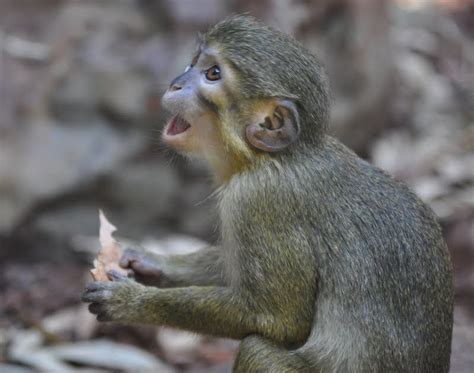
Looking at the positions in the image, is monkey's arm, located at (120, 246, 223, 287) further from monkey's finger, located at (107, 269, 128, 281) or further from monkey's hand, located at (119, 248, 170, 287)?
monkey's finger, located at (107, 269, 128, 281)

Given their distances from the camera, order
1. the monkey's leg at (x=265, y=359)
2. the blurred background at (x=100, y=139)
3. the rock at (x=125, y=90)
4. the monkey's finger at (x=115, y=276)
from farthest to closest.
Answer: the rock at (x=125, y=90) → the blurred background at (x=100, y=139) → the monkey's finger at (x=115, y=276) → the monkey's leg at (x=265, y=359)

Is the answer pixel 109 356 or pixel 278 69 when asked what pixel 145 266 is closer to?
pixel 278 69

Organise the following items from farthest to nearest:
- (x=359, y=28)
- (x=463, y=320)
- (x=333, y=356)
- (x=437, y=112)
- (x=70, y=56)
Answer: (x=437, y=112), (x=359, y=28), (x=70, y=56), (x=463, y=320), (x=333, y=356)

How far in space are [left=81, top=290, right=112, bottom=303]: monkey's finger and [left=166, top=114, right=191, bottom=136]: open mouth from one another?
0.99 meters

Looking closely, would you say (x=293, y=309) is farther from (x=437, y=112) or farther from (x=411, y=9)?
(x=411, y=9)

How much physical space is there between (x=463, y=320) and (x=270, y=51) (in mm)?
4518

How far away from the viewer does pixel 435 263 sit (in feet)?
18.7

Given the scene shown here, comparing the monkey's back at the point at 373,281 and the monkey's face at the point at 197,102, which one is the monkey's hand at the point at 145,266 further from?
the monkey's back at the point at 373,281

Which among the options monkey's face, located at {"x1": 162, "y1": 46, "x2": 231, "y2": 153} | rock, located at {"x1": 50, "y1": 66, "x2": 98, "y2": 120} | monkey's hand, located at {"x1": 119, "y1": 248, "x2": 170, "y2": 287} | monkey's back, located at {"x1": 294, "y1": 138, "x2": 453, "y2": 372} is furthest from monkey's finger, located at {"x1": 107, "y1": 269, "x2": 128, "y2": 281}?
rock, located at {"x1": 50, "y1": 66, "x2": 98, "y2": 120}

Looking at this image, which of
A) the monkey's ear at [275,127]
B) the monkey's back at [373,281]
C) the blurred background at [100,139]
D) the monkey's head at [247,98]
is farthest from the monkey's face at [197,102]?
the blurred background at [100,139]

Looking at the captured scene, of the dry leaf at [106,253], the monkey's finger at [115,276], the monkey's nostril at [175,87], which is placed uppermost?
the monkey's nostril at [175,87]

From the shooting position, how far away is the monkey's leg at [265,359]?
559 centimetres

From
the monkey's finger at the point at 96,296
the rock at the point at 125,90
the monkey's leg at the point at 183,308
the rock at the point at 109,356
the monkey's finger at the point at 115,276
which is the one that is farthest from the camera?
the rock at the point at 125,90

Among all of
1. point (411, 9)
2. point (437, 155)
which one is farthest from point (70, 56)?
point (411, 9)
